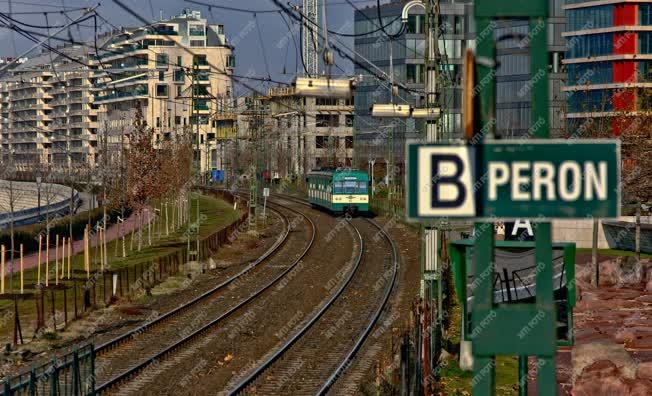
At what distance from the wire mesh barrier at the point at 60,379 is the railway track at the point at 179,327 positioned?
2305 millimetres

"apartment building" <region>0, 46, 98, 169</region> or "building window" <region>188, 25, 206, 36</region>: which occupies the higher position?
"building window" <region>188, 25, 206, 36</region>

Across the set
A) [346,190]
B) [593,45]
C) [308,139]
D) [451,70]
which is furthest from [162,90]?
[346,190]

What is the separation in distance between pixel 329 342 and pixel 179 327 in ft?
14.0

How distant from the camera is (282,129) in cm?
11638

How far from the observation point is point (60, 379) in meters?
15.3

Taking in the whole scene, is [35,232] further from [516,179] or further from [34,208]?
[516,179]

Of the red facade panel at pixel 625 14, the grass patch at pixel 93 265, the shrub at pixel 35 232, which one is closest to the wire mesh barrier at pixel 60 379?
the grass patch at pixel 93 265

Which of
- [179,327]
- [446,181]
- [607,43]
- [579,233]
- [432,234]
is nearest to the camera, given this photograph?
[446,181]

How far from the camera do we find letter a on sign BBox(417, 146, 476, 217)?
681 centimetres

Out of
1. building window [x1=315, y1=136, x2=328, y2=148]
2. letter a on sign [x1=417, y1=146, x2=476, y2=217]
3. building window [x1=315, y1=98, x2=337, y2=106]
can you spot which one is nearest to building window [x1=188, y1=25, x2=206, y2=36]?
building window [x1=315, y1=98, x2=337, y2=106]

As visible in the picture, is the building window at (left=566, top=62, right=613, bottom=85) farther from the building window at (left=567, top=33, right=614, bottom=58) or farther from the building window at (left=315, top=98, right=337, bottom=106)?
the building window at (left=315, top=98, right=337, bottom=106)

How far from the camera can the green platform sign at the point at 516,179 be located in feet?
22.3

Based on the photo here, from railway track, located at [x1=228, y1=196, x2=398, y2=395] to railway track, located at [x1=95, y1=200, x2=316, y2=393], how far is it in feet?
7.68

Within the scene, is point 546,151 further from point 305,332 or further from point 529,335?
point 305,332
